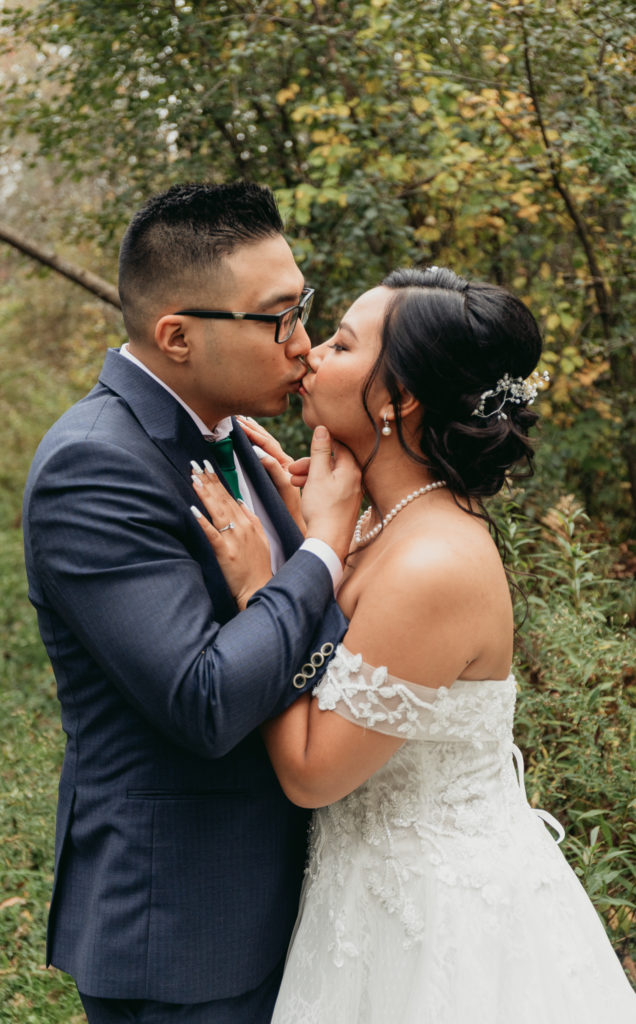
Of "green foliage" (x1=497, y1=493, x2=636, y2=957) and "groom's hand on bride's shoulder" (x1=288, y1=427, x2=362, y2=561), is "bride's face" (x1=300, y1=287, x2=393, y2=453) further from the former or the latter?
"green foliage" (x1=497, y1=493, x2=636, y2=957)

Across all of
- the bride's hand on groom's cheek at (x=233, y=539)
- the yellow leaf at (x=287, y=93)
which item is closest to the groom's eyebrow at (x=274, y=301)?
the bride's hand on groom's cheek at (x=233, y=539)

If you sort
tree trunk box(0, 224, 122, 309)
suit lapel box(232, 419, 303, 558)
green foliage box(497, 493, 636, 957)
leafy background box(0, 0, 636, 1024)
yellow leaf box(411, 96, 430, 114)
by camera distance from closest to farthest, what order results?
1. suit lapel box(232, 419, 303, 558)
2. green foliage box(497, 493, 636, 957)
3. leafy background box(0, 0, 636, 1024)
4. yellow leaf box(411, 96, 430, 114)
5. tree trunk box(0, 224, 122, 309)

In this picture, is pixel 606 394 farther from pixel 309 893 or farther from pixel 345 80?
pixel 309 893

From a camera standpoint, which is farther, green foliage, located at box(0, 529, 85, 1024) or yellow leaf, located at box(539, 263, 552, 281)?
yellow leaf, located at box(539, 263, 552, 281)

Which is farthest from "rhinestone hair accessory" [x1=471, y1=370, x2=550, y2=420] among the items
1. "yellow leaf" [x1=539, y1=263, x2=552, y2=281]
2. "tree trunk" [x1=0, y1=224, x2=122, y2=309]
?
"tree trunk" [x1=0, y1=224, x2=122, y2=309]

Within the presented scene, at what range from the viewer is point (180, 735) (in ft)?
5.49

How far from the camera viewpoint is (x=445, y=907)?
199 centimetres

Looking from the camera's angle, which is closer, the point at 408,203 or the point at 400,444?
the point at 400,444

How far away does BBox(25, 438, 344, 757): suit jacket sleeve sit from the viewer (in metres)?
1.64

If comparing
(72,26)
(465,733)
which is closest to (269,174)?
(72,26)

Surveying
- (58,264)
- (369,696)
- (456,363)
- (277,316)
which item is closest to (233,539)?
(369,696)

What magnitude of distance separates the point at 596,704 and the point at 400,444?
138cm

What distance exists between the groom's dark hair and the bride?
0.33 m

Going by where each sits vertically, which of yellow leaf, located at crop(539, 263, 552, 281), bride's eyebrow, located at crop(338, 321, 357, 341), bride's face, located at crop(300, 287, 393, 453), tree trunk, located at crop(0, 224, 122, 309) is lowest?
yellow leaf, located at crop(539, 263, 552, 281)
